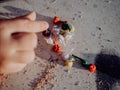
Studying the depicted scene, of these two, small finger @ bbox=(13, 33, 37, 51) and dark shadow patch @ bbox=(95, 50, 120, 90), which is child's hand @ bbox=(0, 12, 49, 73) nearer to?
small finger @ bbox=(13, 33, 37, 51)

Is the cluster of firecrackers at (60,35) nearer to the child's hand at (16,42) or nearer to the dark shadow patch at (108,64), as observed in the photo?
the dark shadow patch at (108,64)

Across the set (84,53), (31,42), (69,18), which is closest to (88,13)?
(69,18)

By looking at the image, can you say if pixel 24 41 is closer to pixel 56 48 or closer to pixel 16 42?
pixel 16 42

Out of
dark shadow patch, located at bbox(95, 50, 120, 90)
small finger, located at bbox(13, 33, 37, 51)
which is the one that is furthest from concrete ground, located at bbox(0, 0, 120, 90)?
small finger, located at bbox(13, 33, 37, 51)

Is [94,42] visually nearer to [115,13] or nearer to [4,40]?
[115,13]

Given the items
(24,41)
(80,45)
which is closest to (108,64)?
(80,45)
